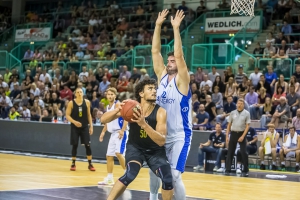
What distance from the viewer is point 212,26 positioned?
2602 cm

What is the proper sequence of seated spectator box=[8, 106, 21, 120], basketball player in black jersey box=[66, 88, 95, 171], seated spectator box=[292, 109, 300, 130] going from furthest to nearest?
seated spectator box=[8, 106, 21, 120] → seated spectator box=[292, 109, 300, 130] → basketball player in black jersey box=[66, 88, 95, 171]

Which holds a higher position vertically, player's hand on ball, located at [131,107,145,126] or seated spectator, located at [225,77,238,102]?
seated spectator, located at [225,77,238,102]

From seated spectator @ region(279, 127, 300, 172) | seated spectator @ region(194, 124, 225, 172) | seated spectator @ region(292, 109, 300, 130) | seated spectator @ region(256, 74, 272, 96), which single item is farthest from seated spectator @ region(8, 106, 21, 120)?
seated spectator @ region(292, 109, 300, 130)

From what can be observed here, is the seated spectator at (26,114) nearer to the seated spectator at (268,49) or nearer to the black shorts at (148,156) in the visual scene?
the seated spectator at (268,49)

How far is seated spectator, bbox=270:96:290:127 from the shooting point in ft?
57.7

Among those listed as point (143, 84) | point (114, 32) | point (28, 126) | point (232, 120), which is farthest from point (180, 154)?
point (114, 32)

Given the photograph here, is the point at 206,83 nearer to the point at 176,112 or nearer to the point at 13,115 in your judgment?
the point at 13,115

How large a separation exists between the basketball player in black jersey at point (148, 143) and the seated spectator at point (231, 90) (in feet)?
39.2

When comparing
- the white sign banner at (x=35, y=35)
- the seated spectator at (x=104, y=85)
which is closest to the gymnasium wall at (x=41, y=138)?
the seated spectator at (x=104, y=85)

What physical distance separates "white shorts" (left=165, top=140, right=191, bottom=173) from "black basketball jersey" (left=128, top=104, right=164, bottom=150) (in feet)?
0.81

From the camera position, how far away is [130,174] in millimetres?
7438

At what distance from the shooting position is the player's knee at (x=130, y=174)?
7.37 meters

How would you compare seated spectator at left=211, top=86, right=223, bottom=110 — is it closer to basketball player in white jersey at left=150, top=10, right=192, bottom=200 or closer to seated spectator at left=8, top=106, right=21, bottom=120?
seated spectator at left=8, top=106, right=21, bottom=120

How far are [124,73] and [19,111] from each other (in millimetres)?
4582
